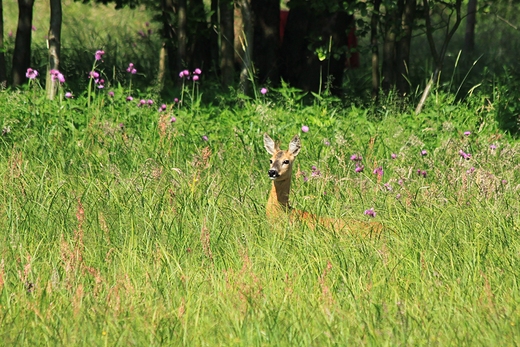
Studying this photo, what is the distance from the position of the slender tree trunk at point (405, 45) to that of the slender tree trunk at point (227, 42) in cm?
209

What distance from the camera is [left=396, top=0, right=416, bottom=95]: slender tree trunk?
416 inches

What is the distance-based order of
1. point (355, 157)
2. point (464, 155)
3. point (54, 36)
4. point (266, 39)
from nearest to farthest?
point (464, 155)
point (355, 157)
point (54, 36)
point (266, 39)

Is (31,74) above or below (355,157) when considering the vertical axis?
above

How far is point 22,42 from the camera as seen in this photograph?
10773 mm

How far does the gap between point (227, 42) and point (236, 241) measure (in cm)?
616

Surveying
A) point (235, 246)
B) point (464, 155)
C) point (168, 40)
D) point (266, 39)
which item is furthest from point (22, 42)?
point (235, 246)

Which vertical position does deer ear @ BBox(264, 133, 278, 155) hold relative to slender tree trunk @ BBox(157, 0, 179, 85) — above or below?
above

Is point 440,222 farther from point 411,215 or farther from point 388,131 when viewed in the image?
point 388,131

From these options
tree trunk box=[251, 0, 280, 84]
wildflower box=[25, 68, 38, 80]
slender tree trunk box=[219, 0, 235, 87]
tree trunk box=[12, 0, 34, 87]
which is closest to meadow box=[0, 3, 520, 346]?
wildflower box=[25, 68, 38, 80]

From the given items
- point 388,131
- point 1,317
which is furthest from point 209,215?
point 388,131

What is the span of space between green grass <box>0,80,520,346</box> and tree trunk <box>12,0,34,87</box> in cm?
268

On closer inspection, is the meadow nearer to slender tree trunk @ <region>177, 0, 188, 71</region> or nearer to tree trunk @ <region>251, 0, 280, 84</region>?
slender tree trunk @ <region>177, 0, 188, 71</region>

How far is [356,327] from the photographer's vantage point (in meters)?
3.93

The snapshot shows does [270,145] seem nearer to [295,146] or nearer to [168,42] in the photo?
[295,146]
